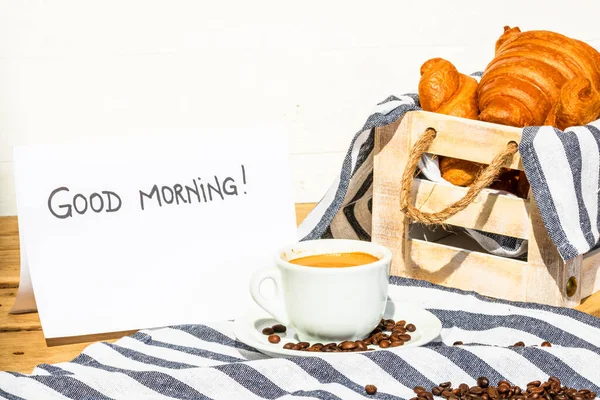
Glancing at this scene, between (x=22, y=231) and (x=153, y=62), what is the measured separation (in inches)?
27.4

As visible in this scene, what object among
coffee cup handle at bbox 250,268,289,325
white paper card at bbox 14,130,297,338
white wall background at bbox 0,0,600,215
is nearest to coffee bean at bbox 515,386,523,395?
coffee cup handle at bbox 250,268,289,325

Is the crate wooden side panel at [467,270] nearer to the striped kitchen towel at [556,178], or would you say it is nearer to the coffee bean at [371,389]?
the striped kitchen towel at [556,178]

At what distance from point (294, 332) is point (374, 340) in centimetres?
9

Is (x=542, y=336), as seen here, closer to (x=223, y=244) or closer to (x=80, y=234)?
(x=223, y=244)

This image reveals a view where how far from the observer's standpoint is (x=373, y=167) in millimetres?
1155

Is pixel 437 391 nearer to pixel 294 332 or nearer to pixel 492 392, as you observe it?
pixel 492 392

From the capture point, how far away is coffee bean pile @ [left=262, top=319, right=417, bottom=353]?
825mm

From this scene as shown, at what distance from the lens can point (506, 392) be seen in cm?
73

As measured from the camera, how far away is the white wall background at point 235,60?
5.08 ft

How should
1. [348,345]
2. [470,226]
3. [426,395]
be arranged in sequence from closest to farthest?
[426,395] < [348,345] < [470,226]

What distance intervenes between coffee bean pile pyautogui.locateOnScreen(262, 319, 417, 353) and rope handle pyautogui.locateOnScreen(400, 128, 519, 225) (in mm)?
173

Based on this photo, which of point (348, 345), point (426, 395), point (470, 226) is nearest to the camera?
point (426, 395)

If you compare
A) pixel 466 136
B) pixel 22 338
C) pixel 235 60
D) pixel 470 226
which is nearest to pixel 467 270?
pixel 470 226

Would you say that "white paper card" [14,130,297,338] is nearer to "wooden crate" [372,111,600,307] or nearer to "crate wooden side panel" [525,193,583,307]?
"wooden crate" [372,111,600,307]
